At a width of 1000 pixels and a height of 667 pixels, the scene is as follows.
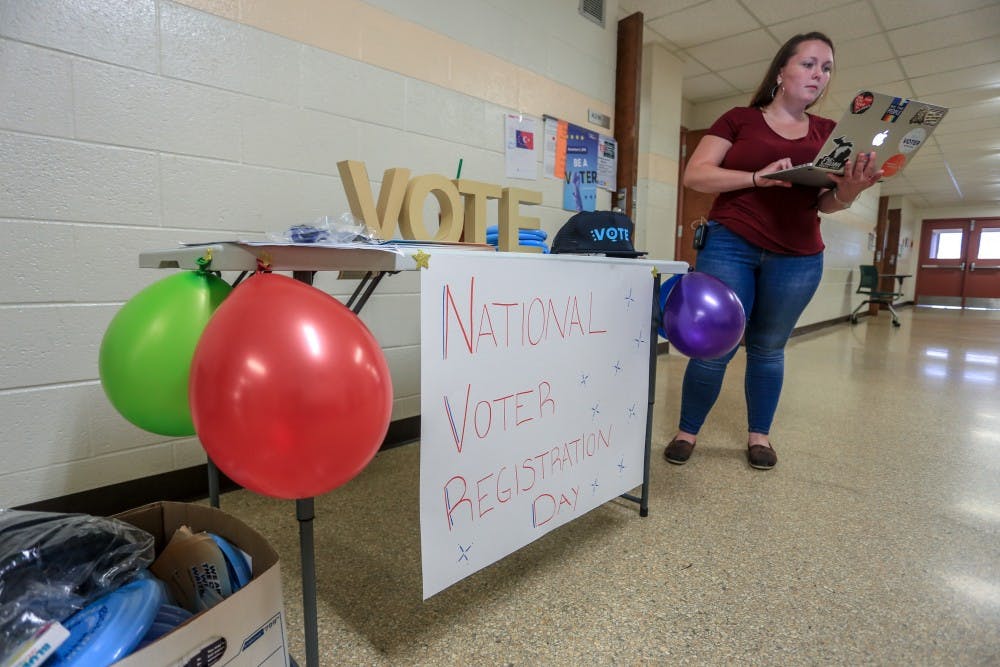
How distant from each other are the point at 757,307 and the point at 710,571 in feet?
3.09

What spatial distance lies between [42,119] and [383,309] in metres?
1.05

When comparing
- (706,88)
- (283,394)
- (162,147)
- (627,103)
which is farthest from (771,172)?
(706,88)

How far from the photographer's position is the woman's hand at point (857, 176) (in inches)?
54.0

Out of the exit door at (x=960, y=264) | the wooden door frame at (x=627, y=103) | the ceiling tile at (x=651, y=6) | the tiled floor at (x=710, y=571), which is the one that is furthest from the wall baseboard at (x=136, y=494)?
the exit door at (x=960, y=264)

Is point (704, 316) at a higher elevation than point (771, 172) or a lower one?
lower

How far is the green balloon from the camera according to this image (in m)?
0.68

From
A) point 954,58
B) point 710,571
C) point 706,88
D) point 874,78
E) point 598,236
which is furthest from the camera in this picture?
point 706,88

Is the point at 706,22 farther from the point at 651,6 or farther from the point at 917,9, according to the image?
the point at 917,9

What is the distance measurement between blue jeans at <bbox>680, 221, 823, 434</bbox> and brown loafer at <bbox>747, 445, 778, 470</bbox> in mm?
78

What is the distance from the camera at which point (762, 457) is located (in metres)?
1.73

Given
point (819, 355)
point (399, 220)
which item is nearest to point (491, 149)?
point (399, 220)

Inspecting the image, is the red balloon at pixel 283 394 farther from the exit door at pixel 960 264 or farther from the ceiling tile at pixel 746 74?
the exit door at pixel 960 264

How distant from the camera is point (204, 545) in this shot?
74 cm

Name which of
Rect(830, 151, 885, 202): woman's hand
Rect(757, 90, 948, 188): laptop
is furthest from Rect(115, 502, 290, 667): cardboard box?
Rect(830, 151, 885, 202): woman's hand
